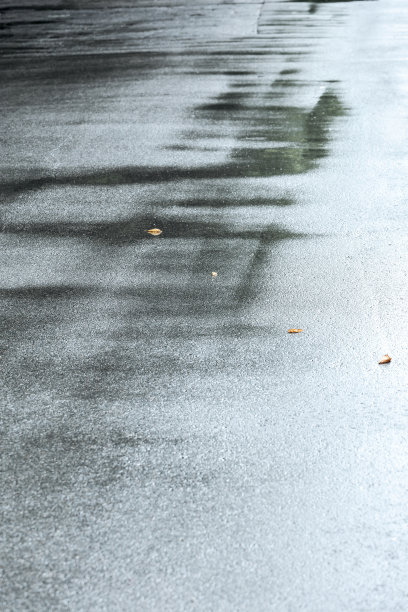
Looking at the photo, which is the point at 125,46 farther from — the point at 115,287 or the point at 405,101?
the point at 115,287

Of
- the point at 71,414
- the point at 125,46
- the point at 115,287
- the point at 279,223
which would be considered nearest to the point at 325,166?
the point at 279,223

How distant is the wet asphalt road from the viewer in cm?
384

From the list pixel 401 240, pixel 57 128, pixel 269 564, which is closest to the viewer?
pixel 269 564

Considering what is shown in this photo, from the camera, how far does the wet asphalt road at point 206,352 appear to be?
12.6ft

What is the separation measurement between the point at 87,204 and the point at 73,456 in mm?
4431

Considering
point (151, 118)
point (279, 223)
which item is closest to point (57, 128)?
point (151, 118)

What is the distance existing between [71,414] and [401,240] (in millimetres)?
3695

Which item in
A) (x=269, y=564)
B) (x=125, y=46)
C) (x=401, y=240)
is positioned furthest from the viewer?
(x=125, y=46)

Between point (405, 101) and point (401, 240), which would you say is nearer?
point (401, 240)

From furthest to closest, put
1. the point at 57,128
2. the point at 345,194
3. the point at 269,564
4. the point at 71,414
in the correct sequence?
the point at 57,128
the point at 345,194
the point at 71,414
the point at 269,564

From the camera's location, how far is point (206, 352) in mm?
5703

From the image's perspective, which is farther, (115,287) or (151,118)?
(151,118)

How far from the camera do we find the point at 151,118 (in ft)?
38.1

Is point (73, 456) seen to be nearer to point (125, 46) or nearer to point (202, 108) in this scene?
point (202, 108)
